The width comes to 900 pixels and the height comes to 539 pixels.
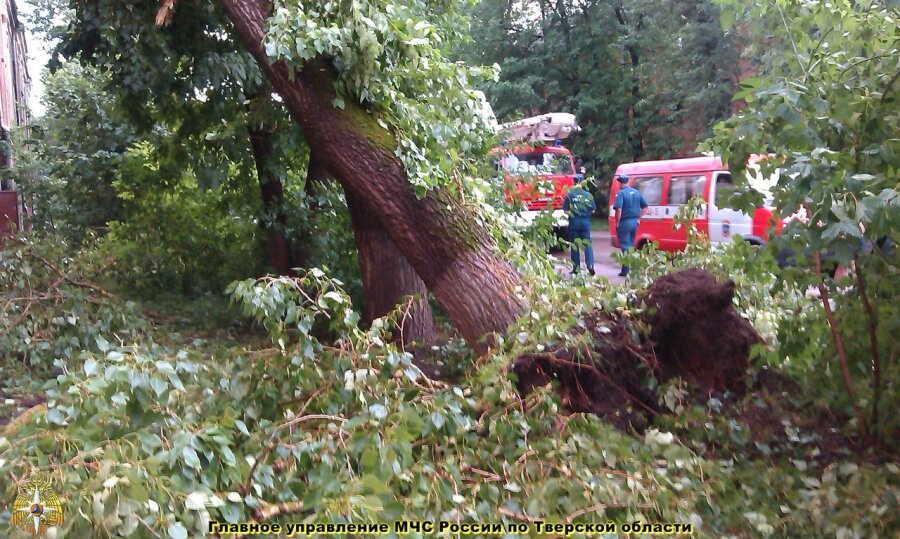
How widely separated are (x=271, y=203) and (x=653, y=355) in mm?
4980

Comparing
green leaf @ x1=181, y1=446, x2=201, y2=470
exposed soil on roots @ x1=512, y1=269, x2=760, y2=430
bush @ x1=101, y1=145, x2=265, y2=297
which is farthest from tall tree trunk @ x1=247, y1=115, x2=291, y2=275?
green leaf @ x1=181, y1=446, x2=201, y2=470

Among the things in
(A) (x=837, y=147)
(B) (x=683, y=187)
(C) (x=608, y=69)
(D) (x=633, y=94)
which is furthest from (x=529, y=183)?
(D) (x=633, y=94)

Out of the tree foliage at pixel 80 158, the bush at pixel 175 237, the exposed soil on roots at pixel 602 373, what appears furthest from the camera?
the tree foliage at pixel 80 158

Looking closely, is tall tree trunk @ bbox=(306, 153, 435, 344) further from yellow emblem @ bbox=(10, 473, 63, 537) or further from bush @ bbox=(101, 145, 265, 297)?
yellow emblem @ bbox=(10, 473, 63, 537)

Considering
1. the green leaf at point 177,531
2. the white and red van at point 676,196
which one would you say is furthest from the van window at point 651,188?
the green leaf at point 177,531

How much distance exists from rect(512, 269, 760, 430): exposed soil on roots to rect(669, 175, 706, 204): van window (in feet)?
27.6

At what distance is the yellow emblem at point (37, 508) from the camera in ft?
7.62

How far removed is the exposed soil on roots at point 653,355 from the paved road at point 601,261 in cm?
194

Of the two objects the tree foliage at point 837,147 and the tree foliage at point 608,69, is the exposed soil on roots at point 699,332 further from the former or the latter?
the tree foliage at point 608,69

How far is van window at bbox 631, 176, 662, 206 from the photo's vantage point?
13445 mm

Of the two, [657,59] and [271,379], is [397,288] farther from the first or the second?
[657,59]

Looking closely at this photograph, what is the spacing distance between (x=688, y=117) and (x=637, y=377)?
2045cm

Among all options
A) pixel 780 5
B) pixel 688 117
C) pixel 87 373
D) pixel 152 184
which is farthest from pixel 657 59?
pixel 87 373

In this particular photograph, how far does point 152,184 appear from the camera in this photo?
356 inches
